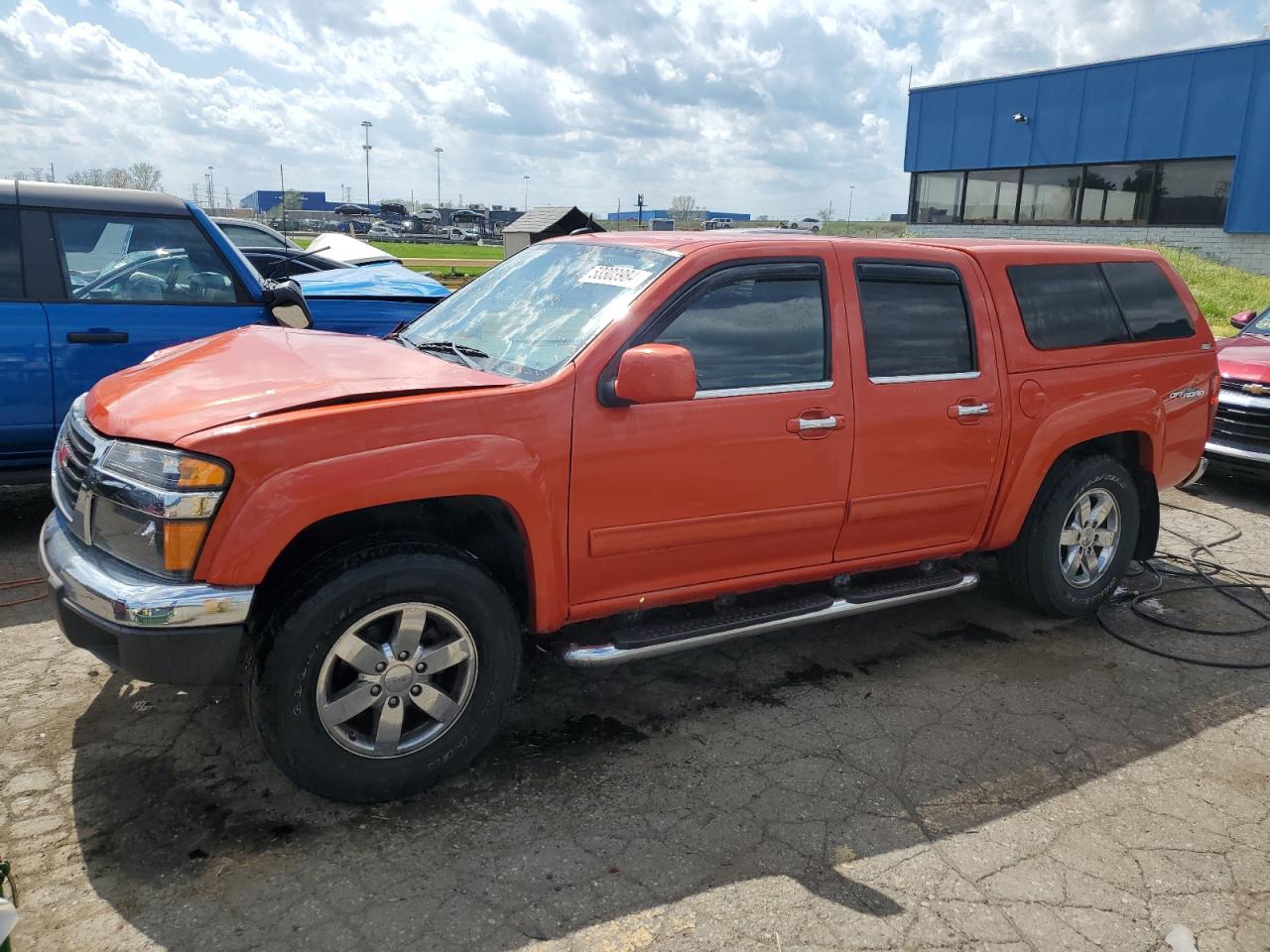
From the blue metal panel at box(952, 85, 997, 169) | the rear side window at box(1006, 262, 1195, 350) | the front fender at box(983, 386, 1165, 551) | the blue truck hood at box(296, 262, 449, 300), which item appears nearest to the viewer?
the front fender at box(983, 386, 1165, 551)

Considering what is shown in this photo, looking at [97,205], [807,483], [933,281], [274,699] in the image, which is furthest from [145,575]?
[97,205]

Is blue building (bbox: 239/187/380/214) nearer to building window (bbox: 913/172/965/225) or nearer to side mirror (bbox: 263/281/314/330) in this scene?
building window (bbox: 913/172/965/225)

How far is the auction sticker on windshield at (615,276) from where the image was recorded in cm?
356

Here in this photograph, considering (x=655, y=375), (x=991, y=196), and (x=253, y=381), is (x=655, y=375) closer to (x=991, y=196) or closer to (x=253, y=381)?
(x=253, y=381)

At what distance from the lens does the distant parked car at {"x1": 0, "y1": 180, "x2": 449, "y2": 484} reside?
5.23 meters

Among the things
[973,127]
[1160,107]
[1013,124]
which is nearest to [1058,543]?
[1160,107]

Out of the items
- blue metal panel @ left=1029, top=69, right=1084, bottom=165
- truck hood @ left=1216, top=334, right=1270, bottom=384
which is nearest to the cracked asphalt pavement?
truck hood @ left=1216, top=334, right=1270, bottom=384

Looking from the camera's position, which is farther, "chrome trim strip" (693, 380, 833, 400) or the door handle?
the door handle

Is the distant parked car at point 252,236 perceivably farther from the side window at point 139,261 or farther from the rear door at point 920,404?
the rear door at point 920,404

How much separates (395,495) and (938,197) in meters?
33.0

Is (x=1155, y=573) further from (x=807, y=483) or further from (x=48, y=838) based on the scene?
(x=48, y=838)

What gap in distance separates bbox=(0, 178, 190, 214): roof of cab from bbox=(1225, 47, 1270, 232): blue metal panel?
1022 inches

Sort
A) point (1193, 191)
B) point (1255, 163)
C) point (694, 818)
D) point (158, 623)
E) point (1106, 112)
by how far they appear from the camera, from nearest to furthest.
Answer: point (158, 623)
point (694, 818)
point (1255, 163)
point (1193, 191)
point (1106, 112)

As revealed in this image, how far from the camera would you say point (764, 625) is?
3.73 meters
